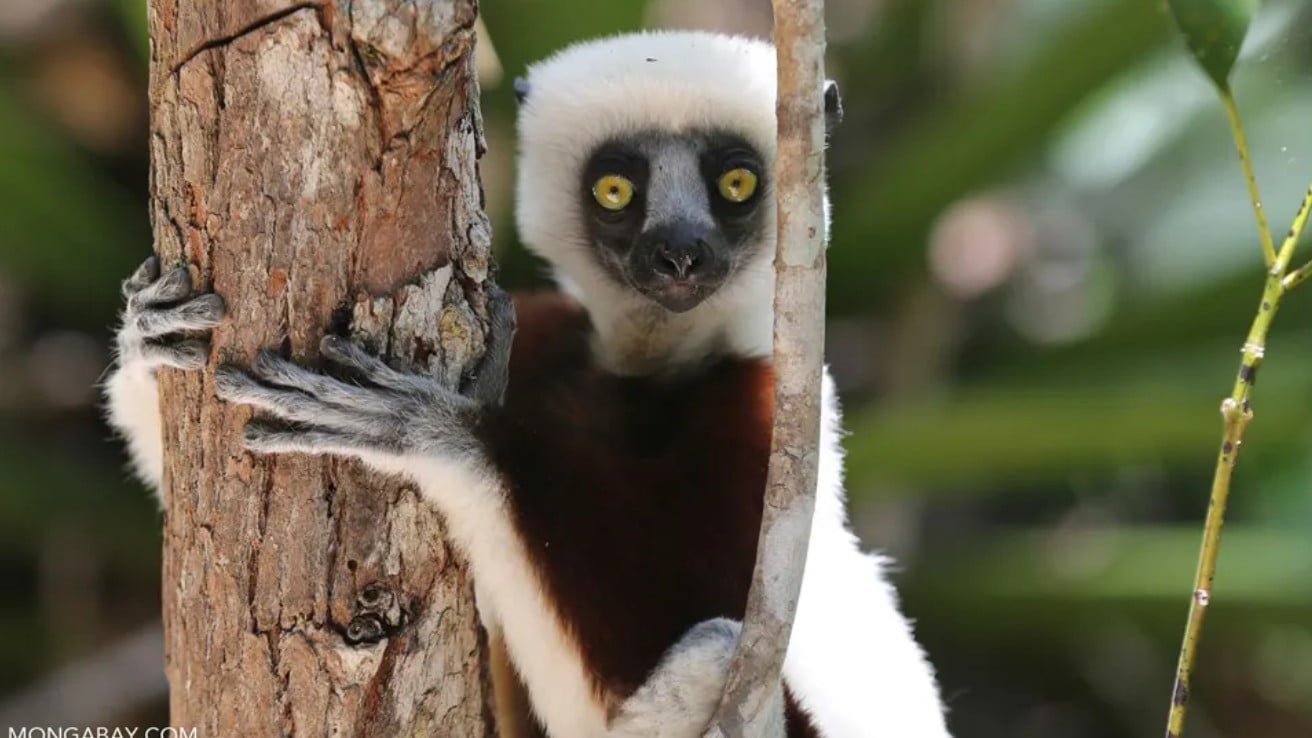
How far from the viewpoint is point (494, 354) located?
8.49 ft

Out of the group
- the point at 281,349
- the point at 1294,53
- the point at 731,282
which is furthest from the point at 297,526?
the point at 1294,53

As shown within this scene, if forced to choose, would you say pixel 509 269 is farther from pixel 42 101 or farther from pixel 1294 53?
pixel 1294 53

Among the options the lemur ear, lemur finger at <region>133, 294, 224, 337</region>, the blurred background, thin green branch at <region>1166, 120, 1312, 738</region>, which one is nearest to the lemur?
lemur finger at <region>133, 294, 224, 337</region>

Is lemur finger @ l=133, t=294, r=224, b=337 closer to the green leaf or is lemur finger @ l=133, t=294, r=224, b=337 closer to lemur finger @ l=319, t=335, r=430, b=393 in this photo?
lemur finger @ l=319, t=335, r=430, b=393

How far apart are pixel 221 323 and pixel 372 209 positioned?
0.32 metres

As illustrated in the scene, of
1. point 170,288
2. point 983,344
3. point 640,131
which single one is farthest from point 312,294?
point 983,344

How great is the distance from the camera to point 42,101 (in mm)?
5492

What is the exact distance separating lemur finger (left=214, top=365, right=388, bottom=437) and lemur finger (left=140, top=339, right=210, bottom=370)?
0.08 metres

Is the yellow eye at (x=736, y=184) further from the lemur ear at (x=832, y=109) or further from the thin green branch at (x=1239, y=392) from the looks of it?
the thin green branch at (x=1239, y=392)

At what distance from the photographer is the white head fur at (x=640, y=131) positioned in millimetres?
3221

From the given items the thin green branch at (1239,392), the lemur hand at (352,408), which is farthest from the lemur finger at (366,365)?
the thin green branch at (1239,392)

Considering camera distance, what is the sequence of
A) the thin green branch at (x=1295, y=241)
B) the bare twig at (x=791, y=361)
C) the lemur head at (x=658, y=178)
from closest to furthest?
the bare twig at (x=791, y=361)
the thin green branch at (x=1295, y=241)
the lemur head at (x=658, y=178)

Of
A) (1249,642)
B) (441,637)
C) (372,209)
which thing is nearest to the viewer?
(372,209)

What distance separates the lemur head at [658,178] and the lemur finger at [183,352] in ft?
3.39
